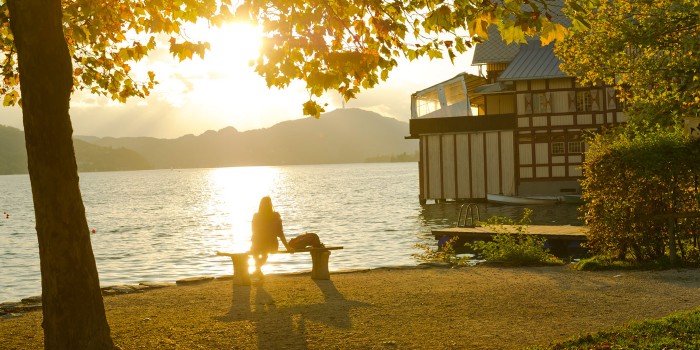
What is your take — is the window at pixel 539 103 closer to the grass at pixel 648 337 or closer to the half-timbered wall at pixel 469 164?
the half-timbered wall at pixel 469 164

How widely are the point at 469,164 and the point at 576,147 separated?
276 inches

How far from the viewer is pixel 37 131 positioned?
7.97 m

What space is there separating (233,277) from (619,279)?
6.86 meters

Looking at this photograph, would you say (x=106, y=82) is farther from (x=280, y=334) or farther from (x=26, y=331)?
(x=280, y=334)

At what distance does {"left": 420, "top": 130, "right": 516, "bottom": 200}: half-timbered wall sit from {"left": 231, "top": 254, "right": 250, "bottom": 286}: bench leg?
41.6 meters

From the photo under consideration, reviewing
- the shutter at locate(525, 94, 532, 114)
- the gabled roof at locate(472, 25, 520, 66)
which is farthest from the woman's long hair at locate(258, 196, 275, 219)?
the gabled roof at locate(472, 25, 520, 66)

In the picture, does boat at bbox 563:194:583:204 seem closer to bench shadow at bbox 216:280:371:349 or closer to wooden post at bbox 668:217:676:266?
wooden post at bbox 668:217:676:266

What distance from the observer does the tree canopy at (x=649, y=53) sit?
1852cm

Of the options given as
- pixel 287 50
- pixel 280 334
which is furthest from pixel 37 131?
pixel 280 334

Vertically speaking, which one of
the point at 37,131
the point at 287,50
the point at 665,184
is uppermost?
the point at 287,50

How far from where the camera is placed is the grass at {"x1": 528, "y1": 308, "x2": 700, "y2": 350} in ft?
27.9

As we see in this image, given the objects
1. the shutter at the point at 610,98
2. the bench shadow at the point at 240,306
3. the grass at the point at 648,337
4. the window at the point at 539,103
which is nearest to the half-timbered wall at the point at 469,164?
the window at the point at 539,103

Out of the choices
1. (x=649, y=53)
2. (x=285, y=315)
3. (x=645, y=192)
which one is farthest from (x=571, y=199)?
(x=285, y=315)

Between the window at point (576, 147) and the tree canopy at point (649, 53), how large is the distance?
93.7 feet
